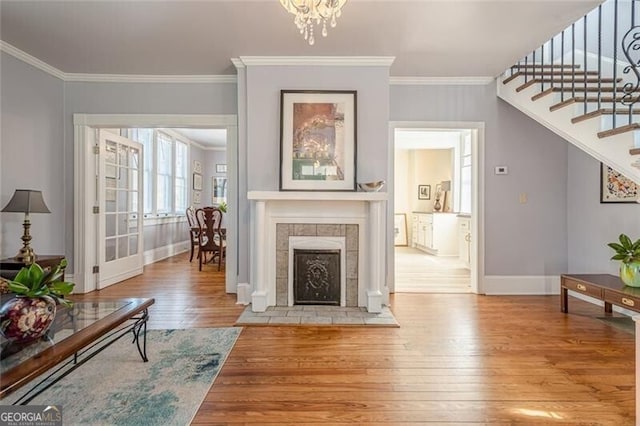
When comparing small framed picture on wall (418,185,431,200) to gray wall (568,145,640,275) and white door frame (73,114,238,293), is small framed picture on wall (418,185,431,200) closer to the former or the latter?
gray wall (568,145,640,275)

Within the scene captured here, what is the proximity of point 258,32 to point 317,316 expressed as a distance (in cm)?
268

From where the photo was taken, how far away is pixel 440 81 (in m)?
4.18

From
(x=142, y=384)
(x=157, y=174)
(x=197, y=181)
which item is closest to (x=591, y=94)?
(x=142, y=384)

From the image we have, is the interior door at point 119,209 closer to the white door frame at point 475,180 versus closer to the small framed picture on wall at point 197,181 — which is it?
the small framed picture on wall at point 197,181

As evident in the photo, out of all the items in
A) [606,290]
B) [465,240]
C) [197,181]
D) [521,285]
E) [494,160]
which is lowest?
[521,285]

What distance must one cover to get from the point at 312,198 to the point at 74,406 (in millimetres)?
2325

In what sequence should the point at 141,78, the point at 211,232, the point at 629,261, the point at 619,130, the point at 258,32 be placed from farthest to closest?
the point at 211,232 < the point at 141,78 < the point at 258,32 < the point at 629,261 < the point at 619,130

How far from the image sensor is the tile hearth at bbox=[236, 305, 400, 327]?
3.11m

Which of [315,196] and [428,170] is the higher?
[428,170]

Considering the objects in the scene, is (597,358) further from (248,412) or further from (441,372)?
(248,412)

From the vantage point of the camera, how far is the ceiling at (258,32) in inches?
108

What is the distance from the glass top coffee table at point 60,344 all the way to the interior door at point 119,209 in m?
2.43

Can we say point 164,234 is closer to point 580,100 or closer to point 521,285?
point 521,285

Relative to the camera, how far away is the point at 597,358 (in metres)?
2.44
